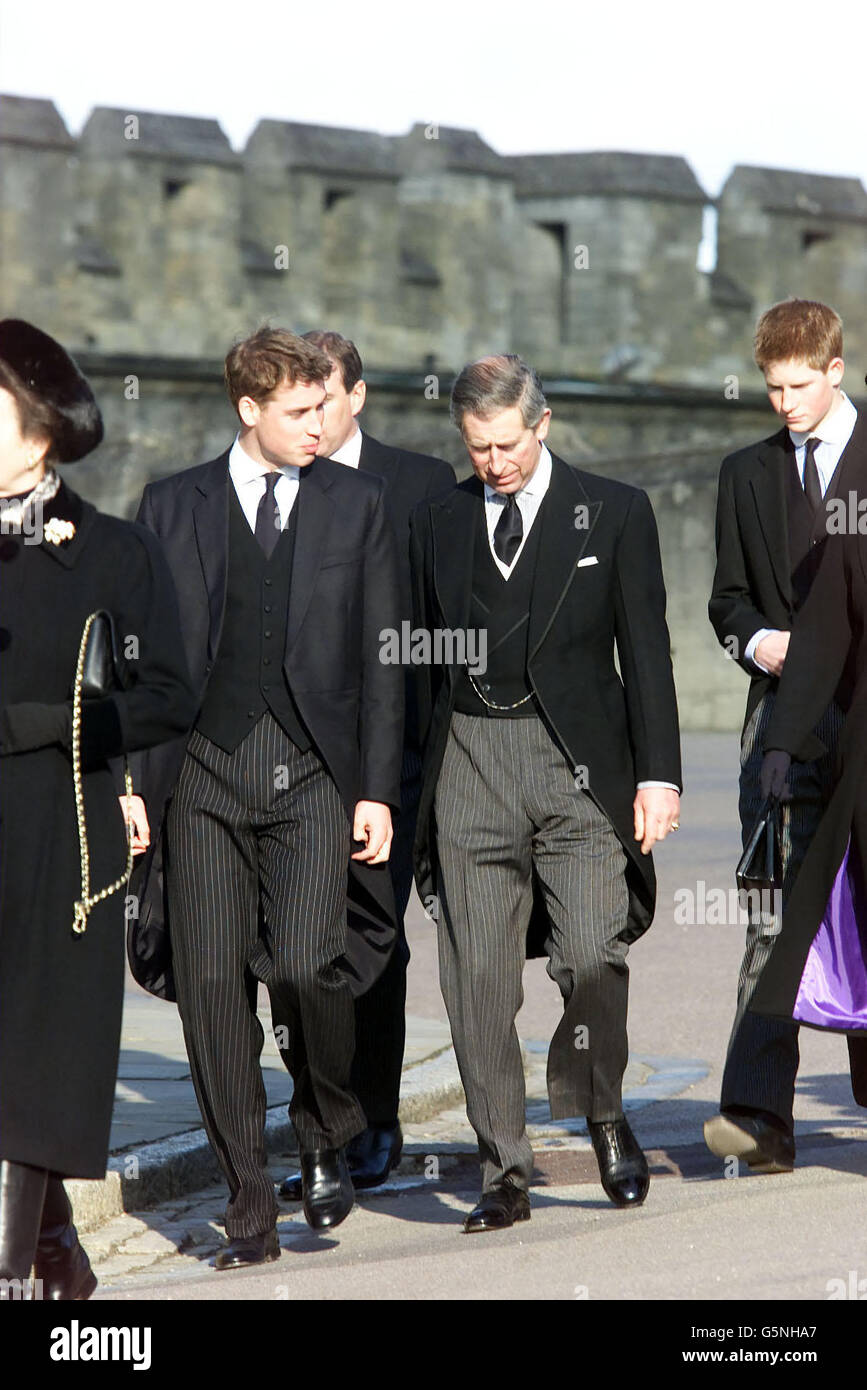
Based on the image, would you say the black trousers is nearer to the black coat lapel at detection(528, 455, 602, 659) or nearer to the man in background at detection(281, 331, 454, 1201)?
the man in background at detection(281, 331, 454, 1201)

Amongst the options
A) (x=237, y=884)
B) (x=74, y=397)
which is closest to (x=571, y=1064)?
(x=237, y=884)

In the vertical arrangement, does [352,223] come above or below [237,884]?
above

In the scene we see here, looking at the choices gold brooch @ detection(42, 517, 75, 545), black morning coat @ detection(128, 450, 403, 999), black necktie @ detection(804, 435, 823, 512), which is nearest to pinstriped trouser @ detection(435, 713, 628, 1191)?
black morning coat @ detection(128, 450, 403, 999)

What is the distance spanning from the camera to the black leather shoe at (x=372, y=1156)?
6957 mm

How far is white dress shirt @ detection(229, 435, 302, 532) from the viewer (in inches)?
241

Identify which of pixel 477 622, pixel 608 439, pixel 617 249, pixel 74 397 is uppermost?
pixel 617 249

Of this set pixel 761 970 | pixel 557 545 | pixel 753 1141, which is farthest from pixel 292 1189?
pixel 557 545

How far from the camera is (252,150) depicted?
3375 centimetres

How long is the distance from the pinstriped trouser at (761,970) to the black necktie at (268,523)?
1.39 m

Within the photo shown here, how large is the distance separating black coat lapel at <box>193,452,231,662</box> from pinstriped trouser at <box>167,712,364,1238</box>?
262 mm

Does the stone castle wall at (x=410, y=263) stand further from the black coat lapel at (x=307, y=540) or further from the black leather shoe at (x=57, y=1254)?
the black leather shoe at (x=57, y=1254)

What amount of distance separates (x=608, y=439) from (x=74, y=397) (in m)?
28.7

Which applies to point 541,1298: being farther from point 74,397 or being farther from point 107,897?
point 74,397

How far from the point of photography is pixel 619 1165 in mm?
6164
